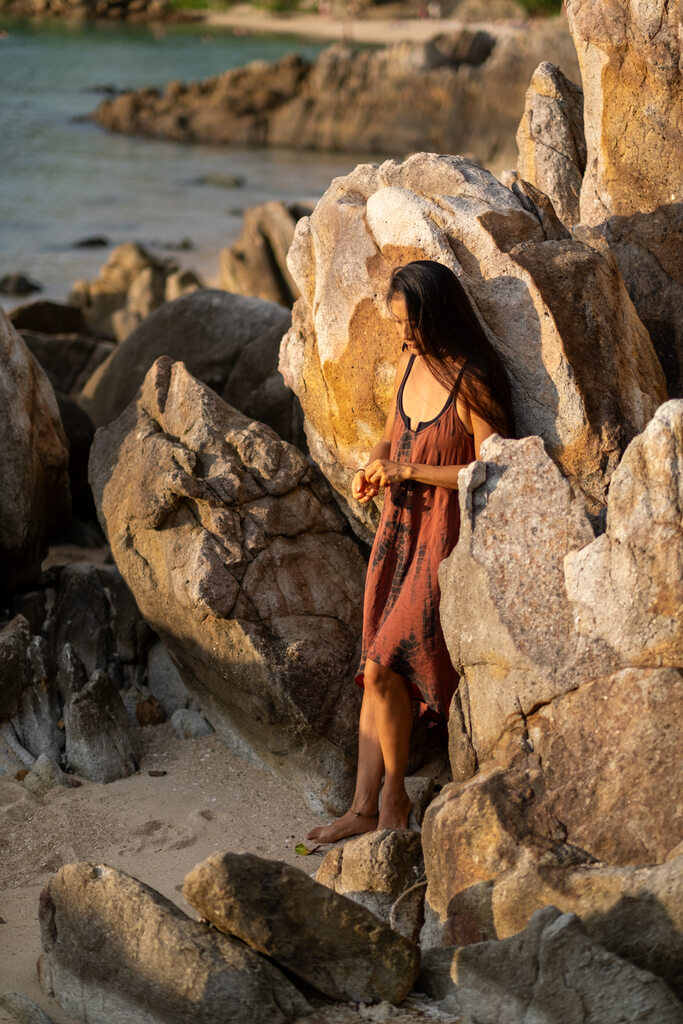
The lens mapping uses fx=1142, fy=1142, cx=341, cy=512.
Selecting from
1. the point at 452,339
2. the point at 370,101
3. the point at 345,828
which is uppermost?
the point at 370,101

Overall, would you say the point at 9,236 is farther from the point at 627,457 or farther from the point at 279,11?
the point at 279,11

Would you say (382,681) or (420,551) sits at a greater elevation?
(420,551)

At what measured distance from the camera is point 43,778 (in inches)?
182

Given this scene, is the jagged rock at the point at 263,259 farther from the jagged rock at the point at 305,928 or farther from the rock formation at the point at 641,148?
the jagged rock at the point at 305,928

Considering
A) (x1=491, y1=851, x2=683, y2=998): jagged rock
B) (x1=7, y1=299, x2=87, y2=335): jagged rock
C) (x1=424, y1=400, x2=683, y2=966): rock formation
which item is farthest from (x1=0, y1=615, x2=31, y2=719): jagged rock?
(x1=7, y1=299, x2=87, y2=335): jagged rock

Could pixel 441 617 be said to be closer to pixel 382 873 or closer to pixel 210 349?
pixel 382 873

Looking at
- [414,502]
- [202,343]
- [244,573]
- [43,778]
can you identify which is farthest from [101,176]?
[414,502]

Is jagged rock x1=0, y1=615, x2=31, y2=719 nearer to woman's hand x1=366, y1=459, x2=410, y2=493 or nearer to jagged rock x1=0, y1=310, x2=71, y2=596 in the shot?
jagged rock x1=0, y1=310, x2=71, y2=596

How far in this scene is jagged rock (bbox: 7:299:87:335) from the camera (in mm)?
10766

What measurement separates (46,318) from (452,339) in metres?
7.74

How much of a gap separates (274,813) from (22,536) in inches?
76.8

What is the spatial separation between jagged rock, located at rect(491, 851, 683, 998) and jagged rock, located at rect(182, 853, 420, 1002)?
0.33 metres

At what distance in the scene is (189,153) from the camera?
3131 centimetres

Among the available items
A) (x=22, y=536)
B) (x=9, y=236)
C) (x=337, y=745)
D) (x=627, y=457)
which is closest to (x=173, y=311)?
(x=22, y=536)
